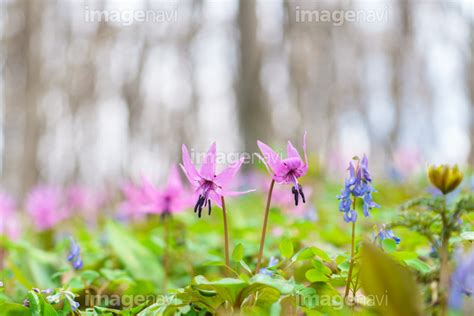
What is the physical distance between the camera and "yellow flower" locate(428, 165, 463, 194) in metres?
1.29

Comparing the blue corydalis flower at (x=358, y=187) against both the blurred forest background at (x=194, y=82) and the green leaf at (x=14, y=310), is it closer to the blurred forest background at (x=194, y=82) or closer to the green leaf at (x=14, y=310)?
the green leaf at (x=14, y=310)

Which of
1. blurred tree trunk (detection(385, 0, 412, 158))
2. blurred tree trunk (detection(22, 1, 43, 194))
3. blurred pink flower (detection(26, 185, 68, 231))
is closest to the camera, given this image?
blurred pink flower (detection(26, 185, 68, 231))

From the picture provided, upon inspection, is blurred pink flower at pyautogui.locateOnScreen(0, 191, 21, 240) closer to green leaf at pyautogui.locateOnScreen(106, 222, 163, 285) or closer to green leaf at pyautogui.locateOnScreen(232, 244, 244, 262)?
green leaf at pyautogui.locateOnScreen(106, 222, 163, 285)

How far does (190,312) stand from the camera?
122 cm

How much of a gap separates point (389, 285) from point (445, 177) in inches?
20.7

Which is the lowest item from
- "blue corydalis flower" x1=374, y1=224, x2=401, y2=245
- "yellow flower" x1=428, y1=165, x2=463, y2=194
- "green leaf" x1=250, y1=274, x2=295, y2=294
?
"green leaf" x1=250, y1=274, x2=295, y2=294

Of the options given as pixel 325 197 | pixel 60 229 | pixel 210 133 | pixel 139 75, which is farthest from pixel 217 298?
pixel 210 133

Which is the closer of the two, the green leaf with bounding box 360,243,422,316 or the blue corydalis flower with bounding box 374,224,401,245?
the green leaf with bounding box 360,243,422,316

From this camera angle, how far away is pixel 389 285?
888 mm

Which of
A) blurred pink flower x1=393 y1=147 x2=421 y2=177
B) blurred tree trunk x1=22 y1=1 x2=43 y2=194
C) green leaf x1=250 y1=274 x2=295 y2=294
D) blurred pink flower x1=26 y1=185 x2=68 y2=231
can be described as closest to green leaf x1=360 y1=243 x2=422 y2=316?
green leaf x1=250 y1=274 x2=295 y2=294

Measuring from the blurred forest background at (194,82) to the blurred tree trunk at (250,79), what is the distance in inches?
128

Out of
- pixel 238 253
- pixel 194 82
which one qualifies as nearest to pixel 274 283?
pixel 238 253

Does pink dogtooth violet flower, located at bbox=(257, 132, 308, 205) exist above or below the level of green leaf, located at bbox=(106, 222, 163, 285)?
above

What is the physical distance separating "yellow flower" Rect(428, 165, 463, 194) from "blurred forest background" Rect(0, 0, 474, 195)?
874cm
